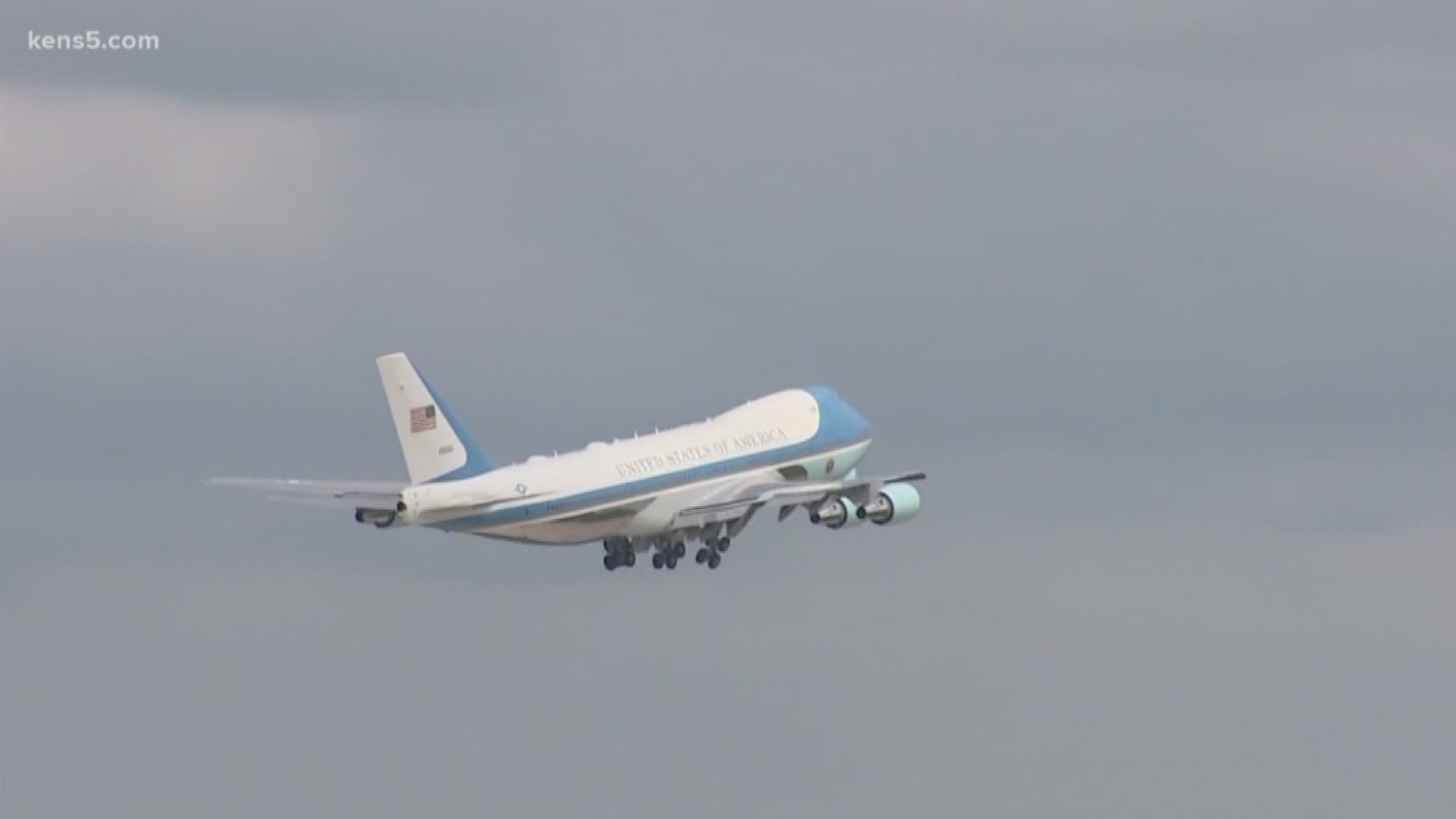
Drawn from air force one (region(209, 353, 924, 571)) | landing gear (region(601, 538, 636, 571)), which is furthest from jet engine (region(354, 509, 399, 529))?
landing gear (region(601, 538, 636, 571))

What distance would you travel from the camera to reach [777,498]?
646 ft

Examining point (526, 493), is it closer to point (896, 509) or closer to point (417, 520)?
point (417, 520)

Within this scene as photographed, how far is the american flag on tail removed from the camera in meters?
187

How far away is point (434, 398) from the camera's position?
615 feet

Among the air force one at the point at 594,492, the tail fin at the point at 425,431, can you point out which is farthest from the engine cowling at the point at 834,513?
the tail fin at the point at 425,431

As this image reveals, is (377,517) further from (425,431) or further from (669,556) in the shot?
(669,556)

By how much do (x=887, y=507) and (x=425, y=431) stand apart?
21.4 m

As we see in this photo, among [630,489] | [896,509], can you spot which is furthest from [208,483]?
[896,509]

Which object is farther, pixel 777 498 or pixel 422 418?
pixel 777 498

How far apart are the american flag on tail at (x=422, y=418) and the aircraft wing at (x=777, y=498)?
1290 centimetres

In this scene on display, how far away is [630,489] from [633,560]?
24.5ft

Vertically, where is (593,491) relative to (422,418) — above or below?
below

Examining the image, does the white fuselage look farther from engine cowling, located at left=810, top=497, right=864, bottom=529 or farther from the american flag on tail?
engine cowling, located at left=810, top=497, right=864, bottom=529

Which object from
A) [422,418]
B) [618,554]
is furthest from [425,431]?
[618,554]
